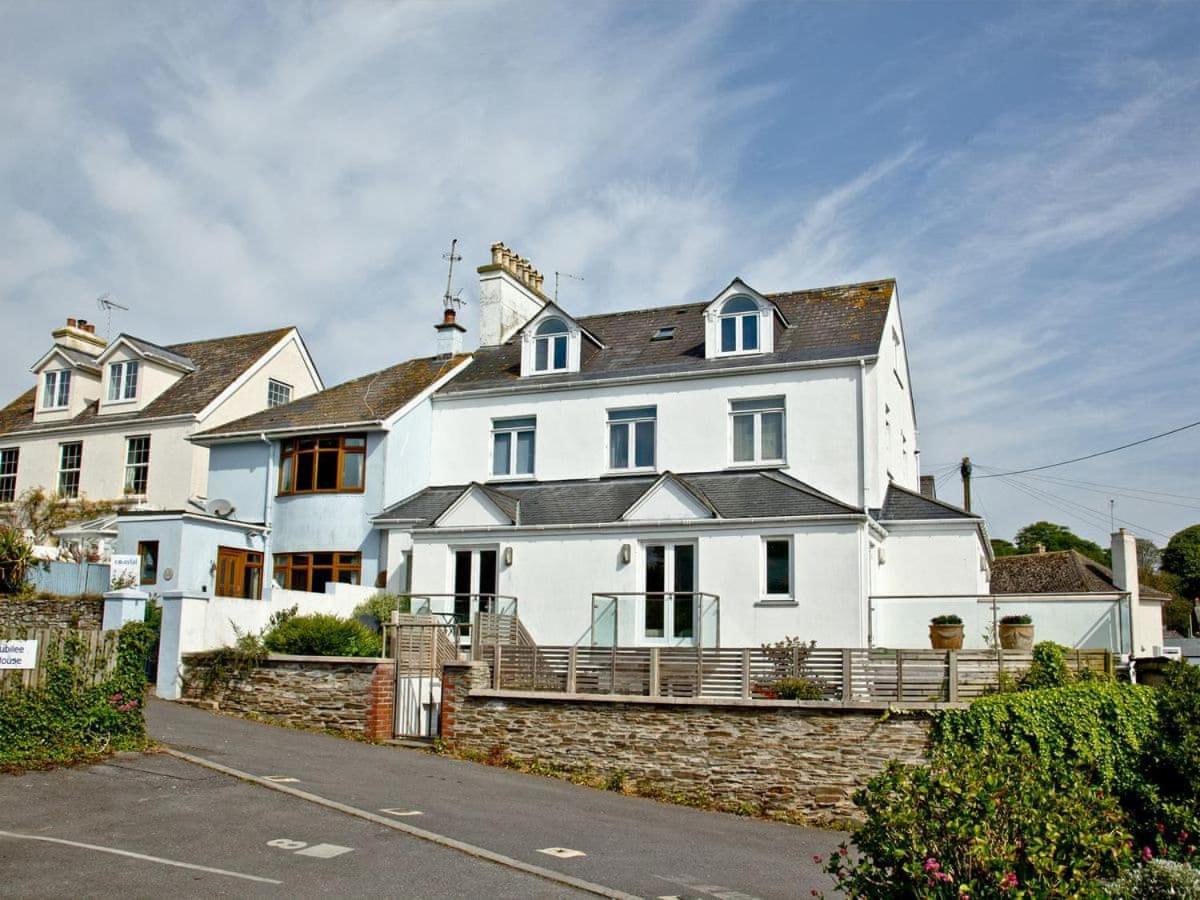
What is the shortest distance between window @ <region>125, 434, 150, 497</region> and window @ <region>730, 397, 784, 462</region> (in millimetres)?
18491

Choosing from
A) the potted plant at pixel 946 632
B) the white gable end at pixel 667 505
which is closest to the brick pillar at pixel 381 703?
the white gable end at pixel 667 505

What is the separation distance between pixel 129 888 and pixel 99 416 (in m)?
29.5

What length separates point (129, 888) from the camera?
31.9ft

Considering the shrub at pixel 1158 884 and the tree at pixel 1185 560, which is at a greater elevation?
the tree at pixel 1185 560

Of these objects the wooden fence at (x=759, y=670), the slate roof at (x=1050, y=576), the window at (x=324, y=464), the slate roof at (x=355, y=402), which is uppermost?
the slate roof at (x=355, y=402)

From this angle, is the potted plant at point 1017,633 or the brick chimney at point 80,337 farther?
the brick chimney at point 80,337

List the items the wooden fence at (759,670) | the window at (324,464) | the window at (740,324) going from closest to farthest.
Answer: the wooden fence at (759,670) → the window at (740,324) → the window at (324,464)

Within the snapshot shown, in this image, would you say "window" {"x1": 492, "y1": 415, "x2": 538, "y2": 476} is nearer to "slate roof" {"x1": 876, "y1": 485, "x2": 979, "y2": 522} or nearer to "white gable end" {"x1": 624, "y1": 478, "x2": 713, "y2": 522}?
"white gable end" {"x1": 624, "y1": 478, "x2": 713, "y2": 522}

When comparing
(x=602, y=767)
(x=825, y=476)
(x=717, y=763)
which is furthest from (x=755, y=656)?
(x=825, y=476)

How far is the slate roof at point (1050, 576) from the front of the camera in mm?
39906

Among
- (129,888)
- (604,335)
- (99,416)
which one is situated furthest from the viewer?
(99,416)

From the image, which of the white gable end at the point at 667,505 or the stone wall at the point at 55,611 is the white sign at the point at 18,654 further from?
the white gable end at the point at 667,505

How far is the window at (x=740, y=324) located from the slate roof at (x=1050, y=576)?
1716cm

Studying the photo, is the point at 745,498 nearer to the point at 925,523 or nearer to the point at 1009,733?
the point at 925,523
